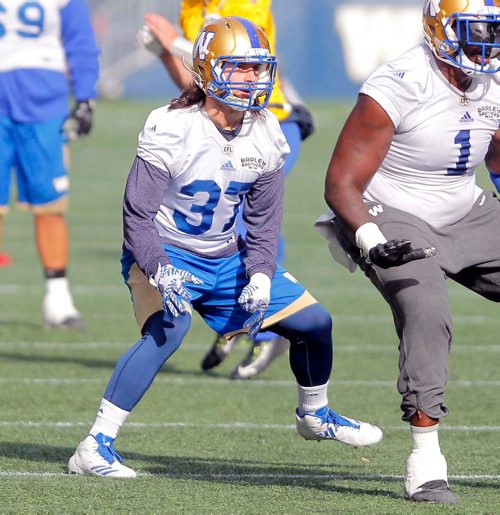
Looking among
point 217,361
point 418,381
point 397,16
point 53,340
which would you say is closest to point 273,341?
point 217,361

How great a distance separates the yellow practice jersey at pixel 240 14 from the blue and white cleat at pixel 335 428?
2387mm

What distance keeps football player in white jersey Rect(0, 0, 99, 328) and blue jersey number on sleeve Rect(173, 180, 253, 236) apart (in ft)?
12.5

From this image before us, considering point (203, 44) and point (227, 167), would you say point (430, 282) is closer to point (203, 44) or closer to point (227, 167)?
point (227, 167)

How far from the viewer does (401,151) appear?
4.87 metres

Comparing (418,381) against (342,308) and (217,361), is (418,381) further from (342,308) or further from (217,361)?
(342,308)

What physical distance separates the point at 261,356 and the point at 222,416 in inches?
39.0

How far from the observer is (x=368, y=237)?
4641 mm

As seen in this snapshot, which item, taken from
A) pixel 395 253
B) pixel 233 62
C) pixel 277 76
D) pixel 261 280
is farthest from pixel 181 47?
pixel 395 253

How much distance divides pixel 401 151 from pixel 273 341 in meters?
2.57

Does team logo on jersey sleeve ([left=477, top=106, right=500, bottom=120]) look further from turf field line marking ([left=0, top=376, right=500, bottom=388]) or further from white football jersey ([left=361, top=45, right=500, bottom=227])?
turf field line marking ([left=0, top=376, right=500, bottom=388])

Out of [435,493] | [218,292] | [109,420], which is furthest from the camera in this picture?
[218,292]

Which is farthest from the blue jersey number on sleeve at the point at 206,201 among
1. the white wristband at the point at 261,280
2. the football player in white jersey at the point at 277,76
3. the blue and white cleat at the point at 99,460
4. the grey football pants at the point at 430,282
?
the football player in white jersey at the point at 277,76

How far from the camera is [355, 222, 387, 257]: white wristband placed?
4.62m

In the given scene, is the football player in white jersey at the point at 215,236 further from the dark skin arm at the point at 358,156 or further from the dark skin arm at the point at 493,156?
the dark skin arm at the point at 493,156
